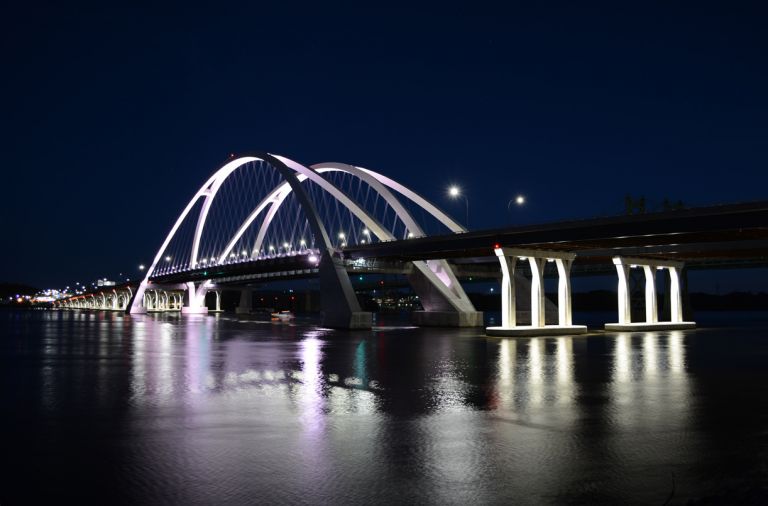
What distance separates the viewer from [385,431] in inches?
495

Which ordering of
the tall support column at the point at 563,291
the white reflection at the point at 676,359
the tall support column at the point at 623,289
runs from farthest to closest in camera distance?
the tall support column at the point at 623,289 → the tall support column at the point at 563,291 → the white reflection at the point at 676,359

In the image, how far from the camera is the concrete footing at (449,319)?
6588 cm

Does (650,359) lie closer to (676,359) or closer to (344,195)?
(676,359)

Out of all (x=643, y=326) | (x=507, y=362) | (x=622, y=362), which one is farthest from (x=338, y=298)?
(x=622, y=362)

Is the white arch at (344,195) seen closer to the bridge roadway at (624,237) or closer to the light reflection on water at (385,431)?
the bridge roadway at (624,237)

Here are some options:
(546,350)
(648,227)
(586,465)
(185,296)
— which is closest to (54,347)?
(546,350)

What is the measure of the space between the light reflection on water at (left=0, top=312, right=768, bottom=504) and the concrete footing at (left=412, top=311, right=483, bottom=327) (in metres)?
39.9

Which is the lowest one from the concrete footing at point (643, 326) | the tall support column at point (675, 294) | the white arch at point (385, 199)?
the concrete footing at point (643, 326)

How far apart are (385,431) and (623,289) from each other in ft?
159

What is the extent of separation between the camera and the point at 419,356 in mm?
31406

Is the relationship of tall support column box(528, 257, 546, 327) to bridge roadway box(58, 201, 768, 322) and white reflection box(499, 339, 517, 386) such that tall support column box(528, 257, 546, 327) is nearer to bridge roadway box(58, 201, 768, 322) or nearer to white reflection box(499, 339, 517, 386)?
bridge roadway box(58, 201, 768, 322)

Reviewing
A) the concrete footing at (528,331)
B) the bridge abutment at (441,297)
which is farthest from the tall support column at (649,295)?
the bridge abutment at (441,297)

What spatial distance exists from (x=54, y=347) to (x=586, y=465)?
37461 mm

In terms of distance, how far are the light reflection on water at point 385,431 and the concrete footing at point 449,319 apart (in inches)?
1572
